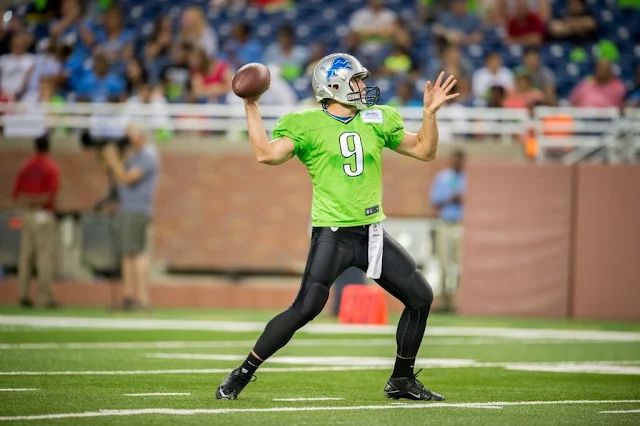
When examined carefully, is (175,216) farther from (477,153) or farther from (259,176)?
(477,153)

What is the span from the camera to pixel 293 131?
24.4 ft

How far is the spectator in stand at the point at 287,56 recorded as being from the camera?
1886 centimetres

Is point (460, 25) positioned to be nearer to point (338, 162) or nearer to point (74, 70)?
point (74, 70)

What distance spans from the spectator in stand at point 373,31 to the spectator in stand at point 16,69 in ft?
15.2

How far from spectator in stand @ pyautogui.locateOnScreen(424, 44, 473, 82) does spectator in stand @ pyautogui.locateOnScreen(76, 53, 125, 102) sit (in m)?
4.17

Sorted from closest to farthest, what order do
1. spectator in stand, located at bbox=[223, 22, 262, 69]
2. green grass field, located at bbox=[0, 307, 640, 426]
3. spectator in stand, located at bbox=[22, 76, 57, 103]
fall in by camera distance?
1. green grass field, located at bbox=[0, 307, 640, 426]
2. spectator in stand, located at bbox=[22, 76, 57, 103]
3. spectator in stand, located at bbox=[223, 22, 262, 69]

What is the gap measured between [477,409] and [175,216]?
11757 mm

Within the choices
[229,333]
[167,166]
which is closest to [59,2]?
[167,166]

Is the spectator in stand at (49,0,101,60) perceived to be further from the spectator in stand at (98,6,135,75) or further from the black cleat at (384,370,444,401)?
the black cleat at (384,370,444,401)

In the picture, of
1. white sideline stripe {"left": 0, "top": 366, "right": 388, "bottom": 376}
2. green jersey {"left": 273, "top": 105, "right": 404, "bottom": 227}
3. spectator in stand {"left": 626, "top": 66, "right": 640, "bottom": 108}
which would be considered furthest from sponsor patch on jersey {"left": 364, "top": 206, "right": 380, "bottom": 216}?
spectator in stand {"left": 626, "top": 66, "right": 640, "bottom": 108}

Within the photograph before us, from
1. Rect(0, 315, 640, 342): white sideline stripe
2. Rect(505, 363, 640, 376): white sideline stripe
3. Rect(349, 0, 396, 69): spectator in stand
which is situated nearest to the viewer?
Rect(505, 363, 640, 376): white sideline stripe

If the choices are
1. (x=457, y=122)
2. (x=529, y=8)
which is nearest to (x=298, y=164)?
(x=457, y=122)

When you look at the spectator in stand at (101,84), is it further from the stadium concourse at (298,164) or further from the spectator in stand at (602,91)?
the spectator in stand at (602,91)

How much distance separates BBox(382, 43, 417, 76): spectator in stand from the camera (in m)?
18.5
